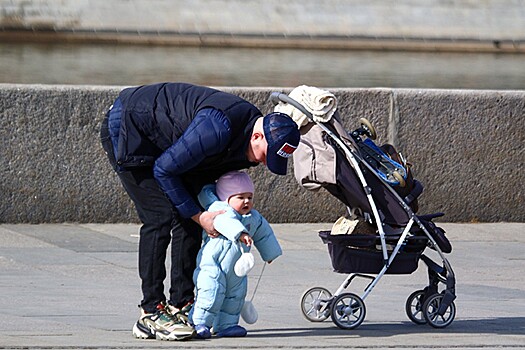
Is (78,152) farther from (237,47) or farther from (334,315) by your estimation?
(334,315)

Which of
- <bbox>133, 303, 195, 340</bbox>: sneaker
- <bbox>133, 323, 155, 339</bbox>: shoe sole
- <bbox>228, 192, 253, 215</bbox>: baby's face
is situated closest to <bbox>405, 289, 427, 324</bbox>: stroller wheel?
<bbox>228, 192, 253, 215</bbox>: baby's face

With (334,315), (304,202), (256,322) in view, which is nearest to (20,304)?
(256,322)

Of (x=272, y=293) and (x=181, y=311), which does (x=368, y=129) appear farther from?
(x=181, y=311)

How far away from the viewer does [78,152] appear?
10828mm

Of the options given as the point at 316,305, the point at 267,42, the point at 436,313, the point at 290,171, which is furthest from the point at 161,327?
the point at 267,42

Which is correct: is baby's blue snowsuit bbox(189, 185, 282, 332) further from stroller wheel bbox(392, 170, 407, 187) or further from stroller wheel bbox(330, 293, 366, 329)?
stroller wheel bbox(392, 170, 407, 187)

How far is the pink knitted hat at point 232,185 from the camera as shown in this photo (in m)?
6.42

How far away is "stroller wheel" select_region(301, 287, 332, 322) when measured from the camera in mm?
7145

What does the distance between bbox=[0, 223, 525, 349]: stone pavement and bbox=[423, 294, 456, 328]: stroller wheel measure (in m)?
0.05

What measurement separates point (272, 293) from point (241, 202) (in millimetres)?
1975

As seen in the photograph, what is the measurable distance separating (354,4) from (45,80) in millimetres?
3063

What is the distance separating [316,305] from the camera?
7.17 metres

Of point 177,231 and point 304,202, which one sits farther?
point 304,202

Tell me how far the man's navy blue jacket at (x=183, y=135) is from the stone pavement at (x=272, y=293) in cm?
86
